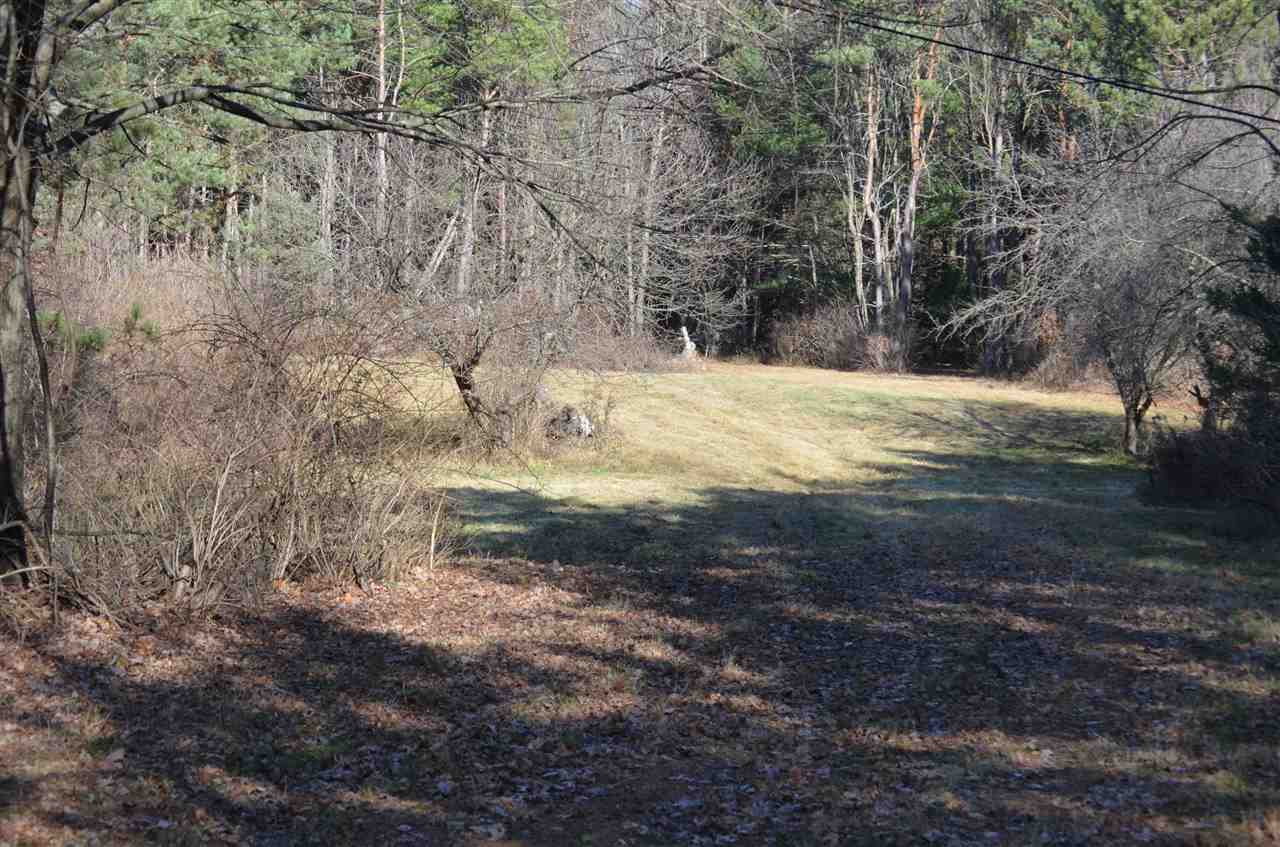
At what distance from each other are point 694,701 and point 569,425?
12.5 m

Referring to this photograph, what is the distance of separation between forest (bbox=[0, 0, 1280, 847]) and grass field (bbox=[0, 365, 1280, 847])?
4 cm

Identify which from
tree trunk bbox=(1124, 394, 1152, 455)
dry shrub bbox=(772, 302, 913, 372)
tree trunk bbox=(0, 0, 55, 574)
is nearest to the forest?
tree trunk bbox=(0, 0, 55, 574)

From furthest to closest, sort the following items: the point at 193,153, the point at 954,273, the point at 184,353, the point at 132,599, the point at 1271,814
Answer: the point at 954,273 → the point at 193,153 → the point at 184,353 → the point at 132,599 → the point at 1271,814

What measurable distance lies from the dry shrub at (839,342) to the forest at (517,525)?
1883cm

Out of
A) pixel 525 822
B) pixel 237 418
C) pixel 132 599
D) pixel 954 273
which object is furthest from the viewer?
pixel 954 273

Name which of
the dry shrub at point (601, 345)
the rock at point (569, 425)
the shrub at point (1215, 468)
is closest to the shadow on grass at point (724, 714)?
the shrub at point (1215, 468)

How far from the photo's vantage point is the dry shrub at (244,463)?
8164mm

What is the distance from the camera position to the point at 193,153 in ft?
68.7

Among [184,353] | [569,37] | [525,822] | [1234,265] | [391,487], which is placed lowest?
[525,822]

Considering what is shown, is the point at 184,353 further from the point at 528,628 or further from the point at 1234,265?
the point at 1234,265

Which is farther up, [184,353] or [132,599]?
[184,353]

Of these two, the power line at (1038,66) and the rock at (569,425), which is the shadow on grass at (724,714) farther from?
the rock at (569,425)

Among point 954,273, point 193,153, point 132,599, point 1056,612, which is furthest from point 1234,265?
point 954,273

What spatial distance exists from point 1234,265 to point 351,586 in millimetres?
11490
